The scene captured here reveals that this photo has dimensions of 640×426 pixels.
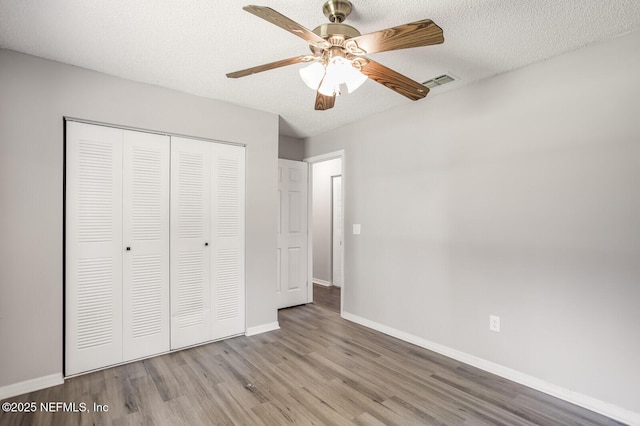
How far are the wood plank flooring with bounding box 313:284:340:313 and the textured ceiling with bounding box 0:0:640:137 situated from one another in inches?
116

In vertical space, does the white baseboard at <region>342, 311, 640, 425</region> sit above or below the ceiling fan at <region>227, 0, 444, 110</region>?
below

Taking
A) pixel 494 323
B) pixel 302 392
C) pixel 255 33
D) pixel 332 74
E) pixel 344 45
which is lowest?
pixel 302 392

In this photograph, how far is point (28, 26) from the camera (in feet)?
6.53

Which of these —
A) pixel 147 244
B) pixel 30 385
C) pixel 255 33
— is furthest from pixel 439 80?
pixel 30 385

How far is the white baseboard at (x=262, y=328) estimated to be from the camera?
338cm

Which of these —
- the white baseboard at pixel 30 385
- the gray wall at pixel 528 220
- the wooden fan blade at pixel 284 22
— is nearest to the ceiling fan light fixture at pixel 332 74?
the wooden fan blade at pixel 284 22

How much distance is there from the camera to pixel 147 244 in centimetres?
284

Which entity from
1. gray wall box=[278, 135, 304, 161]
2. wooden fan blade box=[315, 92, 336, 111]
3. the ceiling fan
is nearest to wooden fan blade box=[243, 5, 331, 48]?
the ceiling fan

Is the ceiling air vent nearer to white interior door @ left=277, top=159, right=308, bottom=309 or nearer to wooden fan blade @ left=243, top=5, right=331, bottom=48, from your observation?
wooden fan blade @ left=243, top=5, right=331, bottom=48

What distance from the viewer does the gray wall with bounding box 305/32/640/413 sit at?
6.70 feet

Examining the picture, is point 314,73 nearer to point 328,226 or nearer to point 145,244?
point 145,244

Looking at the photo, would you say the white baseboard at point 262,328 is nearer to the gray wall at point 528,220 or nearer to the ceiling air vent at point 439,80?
the gray wall at point 528,220

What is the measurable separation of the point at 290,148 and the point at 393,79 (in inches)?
114

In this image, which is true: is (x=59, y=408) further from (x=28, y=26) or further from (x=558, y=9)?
(x=558, y=9)
